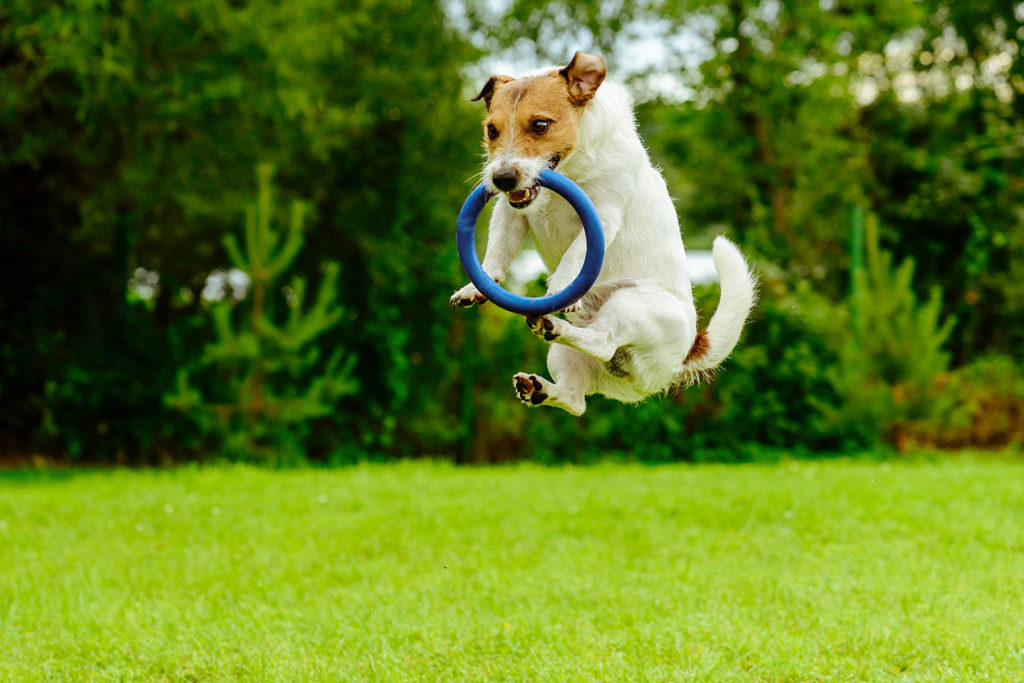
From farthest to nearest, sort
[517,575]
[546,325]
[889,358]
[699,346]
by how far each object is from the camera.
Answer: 1. [889,358]
2. [517,575]
3. [699,346]
4. [546,325]

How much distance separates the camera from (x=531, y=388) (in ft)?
6.03

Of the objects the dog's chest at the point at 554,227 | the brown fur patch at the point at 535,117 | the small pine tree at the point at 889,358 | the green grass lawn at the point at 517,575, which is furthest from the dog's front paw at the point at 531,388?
the small pine tree at the point at 889,358

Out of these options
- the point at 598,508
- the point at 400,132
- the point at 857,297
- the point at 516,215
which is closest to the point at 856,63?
the point at 857,297

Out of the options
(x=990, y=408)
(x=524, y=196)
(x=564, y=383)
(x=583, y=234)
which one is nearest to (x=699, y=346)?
(x=564, y=383)

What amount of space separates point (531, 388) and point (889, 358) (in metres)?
10.6

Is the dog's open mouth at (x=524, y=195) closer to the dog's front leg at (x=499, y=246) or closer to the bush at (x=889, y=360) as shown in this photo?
the dog's front leg at (x=499, y=246)

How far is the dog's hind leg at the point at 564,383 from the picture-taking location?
6.06 ft

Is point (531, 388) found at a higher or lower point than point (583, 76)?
lower

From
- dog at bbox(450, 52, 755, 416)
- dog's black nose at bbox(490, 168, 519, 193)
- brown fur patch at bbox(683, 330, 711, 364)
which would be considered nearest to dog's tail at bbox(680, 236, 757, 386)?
brown fur patch at bbox(683, 330, 711, 364)

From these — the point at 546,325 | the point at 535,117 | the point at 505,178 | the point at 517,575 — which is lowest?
the point at 517,575

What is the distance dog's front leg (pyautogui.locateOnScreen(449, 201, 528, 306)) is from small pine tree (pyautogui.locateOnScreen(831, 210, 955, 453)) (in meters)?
10.1

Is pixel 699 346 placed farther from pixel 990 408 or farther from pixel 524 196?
pixel 990 408

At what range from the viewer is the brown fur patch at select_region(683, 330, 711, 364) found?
2.16 metres

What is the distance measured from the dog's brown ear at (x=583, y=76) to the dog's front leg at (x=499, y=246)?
25 centimetres
